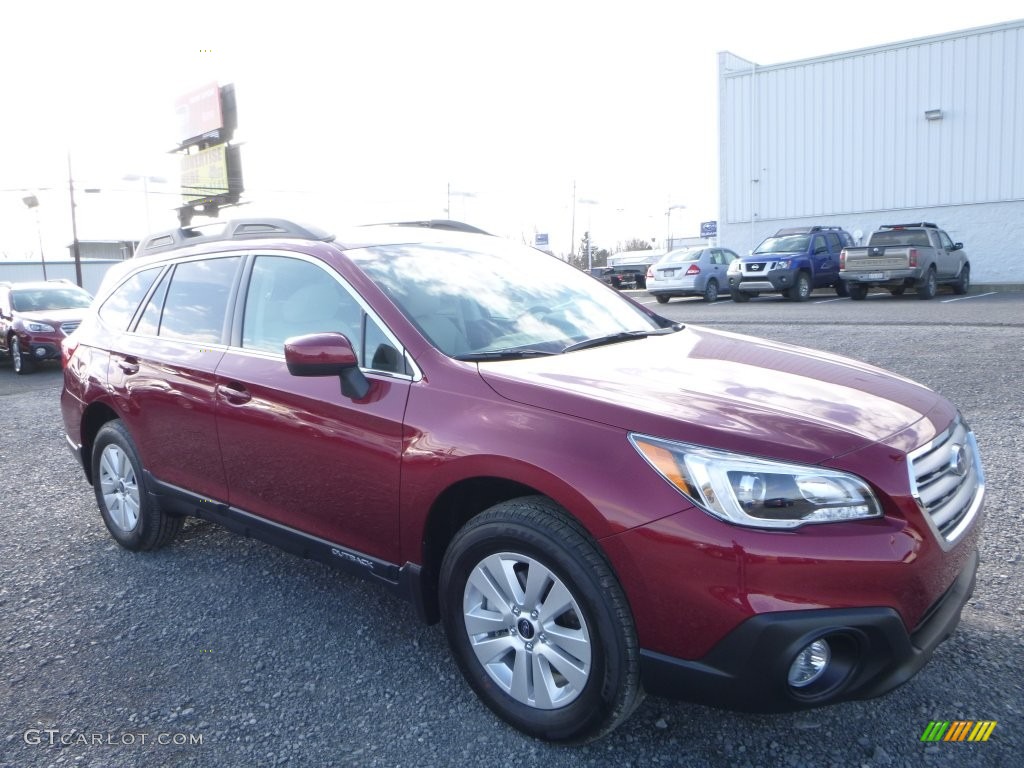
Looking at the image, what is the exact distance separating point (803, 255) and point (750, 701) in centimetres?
2020

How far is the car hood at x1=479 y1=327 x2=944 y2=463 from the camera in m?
2.37

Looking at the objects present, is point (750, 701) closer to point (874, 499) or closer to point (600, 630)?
point (600, 630)

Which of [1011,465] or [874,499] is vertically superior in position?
[874,499]

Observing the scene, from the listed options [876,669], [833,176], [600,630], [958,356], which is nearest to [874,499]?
[876,669]

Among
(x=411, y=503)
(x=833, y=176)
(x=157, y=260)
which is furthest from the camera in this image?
(x=833, y=176)

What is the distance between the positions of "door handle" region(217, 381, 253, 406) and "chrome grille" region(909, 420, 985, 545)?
255 cm

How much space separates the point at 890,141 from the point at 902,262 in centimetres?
1128

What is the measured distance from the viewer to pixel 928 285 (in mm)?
19547

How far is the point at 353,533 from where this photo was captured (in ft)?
10.5

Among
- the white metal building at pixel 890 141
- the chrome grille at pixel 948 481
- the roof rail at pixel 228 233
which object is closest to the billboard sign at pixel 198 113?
the white metal building at pixel 890 141

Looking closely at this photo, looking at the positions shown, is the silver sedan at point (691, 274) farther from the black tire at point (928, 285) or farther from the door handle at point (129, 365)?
the door handle at point (129, 365)

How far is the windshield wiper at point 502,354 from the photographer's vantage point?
3.03 metres

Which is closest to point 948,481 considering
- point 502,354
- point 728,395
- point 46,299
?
point 728,395

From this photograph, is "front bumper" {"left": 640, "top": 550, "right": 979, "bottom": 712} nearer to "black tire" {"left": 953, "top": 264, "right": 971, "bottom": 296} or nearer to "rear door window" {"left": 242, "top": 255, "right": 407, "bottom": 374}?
"rear door window" {"left": 242, "top": 255, "right": 407, "bottom": 374}
